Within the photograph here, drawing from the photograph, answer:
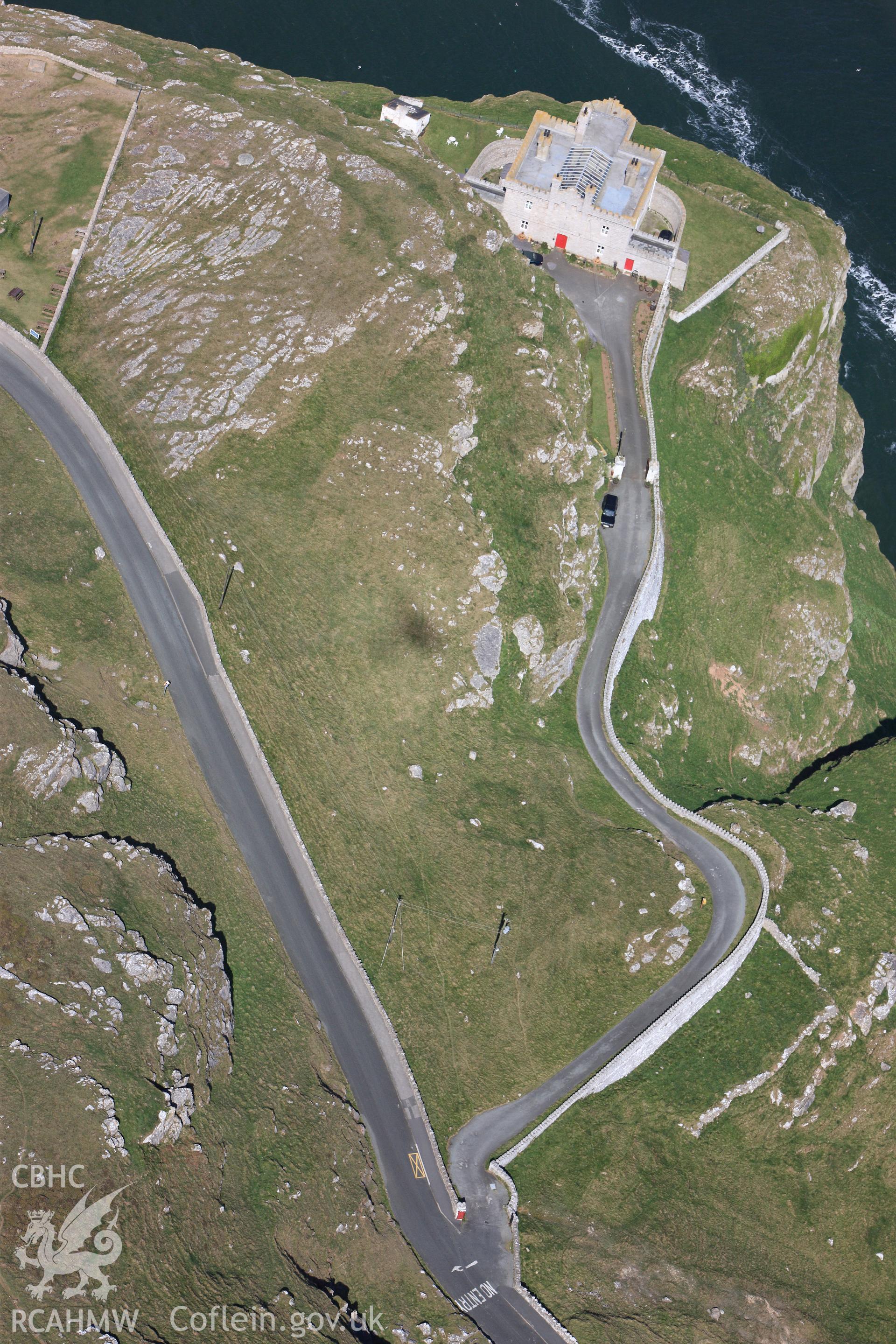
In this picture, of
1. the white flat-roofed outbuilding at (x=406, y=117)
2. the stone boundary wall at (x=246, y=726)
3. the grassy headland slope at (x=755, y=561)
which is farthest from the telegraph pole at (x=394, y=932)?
the white flat-roofed outbuilding at (x=406, y=117)

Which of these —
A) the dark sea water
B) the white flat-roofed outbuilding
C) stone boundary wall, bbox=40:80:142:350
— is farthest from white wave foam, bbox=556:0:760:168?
stone boundary wall, bbox=40:80:142:350

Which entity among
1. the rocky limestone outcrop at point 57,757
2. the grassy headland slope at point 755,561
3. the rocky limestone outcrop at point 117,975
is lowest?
the rocky limestone outcrop at point 117,975

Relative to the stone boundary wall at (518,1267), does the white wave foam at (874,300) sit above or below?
above

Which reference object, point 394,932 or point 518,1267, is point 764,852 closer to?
point 394,932

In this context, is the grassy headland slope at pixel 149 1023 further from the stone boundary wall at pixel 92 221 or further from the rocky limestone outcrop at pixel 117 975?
the stone boundary wall at pixel 92 221

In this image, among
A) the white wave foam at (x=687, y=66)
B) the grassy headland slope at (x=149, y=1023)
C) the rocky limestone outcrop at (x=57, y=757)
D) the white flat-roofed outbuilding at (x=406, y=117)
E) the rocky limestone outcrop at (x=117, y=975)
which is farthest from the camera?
the white wave foam at (x=687, y=66)

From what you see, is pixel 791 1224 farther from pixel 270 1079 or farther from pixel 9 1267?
pixel 9 1267

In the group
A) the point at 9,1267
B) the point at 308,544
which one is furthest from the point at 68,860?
the point at 308,544
